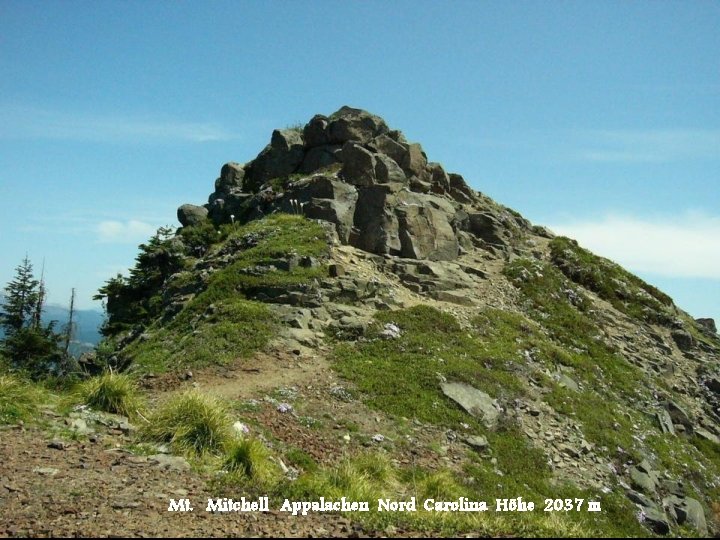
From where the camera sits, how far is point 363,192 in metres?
32.0

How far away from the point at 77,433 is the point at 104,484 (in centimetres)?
264

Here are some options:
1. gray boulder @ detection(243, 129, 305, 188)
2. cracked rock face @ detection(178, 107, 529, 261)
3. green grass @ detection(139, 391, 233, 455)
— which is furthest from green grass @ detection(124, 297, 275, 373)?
gray boulder @ detection(243, 129, 305, 188)

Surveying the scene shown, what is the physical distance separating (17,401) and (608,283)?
1313 inches

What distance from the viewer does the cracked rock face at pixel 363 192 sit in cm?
3086

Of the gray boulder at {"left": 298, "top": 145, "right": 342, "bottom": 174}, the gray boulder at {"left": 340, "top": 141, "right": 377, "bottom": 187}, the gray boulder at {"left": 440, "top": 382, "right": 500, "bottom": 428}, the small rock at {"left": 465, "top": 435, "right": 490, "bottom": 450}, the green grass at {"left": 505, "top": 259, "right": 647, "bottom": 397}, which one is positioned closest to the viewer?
the small rock at {"left": 465, "top": 435, "right": 490, "bottom": 450}

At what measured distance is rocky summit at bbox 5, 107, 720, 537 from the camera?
11398 mm

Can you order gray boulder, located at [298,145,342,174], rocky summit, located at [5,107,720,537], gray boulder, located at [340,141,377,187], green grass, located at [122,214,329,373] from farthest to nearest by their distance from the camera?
1. gray boulder, located at [298,145,342,174]
2. gray boulder, located at [340,141,377,187]
3. green grass, located at [122,214,329,373]
4. rocky summit, located at [5,107,720,537]

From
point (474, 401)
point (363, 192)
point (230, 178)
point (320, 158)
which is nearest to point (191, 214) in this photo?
point (230, 178)

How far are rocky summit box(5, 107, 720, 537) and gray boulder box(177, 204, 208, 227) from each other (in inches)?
9.1

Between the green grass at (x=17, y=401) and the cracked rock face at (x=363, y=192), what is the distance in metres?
18.3

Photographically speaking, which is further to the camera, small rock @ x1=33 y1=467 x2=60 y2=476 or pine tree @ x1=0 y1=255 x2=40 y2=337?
pine tree @ x1=0 y1=255 x2=40 y2=337

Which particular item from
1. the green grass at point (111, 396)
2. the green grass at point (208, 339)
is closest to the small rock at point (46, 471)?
the green grass at point (111, 396)

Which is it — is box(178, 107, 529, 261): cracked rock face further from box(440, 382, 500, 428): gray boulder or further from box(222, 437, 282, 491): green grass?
box(222, 437, 282, 491): green grass

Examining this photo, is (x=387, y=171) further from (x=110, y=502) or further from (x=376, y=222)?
(x=110, y=502)
